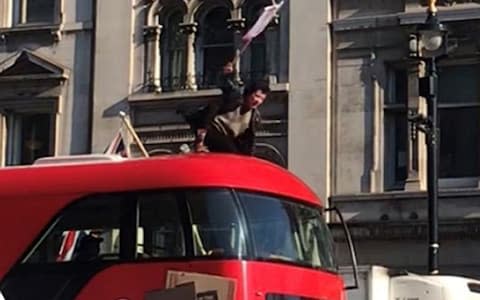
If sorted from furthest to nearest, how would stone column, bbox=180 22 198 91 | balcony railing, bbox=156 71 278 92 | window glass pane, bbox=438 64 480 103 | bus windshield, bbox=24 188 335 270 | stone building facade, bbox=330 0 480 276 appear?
stone column, bbox=180 22 198 91, balcony railing, bbox=156 71 278 92, window glass pane, bbox=438 64 480 103, stone building facade, bbox=330 0 480 276, bus windshield, bbox=24 188 335 270

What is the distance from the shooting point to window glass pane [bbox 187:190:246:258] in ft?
46.0

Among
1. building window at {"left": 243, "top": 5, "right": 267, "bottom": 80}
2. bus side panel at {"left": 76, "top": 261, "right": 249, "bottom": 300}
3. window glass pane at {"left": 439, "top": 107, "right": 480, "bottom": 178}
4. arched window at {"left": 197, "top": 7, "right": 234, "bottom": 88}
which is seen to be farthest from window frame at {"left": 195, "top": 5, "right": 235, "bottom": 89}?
bus side panel at {"left": 76, "top": 261, "right": 249, "bottom": 300}

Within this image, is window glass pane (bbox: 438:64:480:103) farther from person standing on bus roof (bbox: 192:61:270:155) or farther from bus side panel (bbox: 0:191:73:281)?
bus side panel (bbox: 0:191:73:281)

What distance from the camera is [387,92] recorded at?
27.5 meters

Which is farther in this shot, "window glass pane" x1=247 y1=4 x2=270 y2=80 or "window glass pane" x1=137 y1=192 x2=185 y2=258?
"window glass pane" x1=247 y1=4 x2=270 y2=80

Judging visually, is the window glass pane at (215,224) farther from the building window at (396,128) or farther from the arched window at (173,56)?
the arched window at (173,56)

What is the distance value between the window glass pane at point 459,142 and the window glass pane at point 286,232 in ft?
38.1

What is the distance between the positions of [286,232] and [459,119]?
12891 mm

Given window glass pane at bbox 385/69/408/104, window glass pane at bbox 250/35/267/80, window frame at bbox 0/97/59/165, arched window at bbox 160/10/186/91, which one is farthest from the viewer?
window frame at bbox 0/97/59/165

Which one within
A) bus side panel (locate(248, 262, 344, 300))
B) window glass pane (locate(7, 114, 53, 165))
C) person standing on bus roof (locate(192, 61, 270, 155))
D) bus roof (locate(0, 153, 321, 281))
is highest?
window glass pane (locate(7, 114, 53, 165))

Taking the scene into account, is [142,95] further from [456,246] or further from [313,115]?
[456,246]

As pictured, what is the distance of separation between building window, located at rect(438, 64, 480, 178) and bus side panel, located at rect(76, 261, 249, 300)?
1366 cm

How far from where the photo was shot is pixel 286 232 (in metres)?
14.8

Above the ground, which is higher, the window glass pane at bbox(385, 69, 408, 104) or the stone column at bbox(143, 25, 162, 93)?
the stone column at bbox(143, 25, 162, 93)
